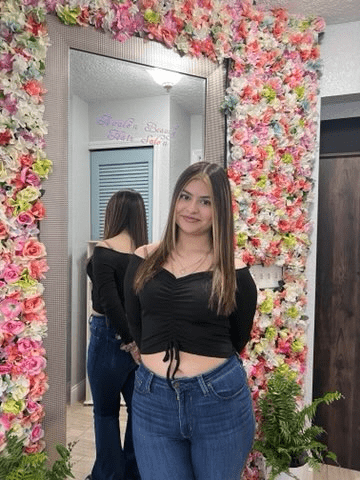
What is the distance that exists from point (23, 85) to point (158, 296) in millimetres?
940

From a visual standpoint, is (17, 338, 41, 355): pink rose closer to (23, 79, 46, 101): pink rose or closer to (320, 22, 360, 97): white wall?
(23, 79, 46, 101): pink rose

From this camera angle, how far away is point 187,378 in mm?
1274

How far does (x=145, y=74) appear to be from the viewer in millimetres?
1874

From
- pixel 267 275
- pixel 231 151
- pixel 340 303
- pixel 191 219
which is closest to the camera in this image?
pixel 191 219

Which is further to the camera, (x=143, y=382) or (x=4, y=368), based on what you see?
(x=4, y=368)

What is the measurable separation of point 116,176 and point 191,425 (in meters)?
1.02

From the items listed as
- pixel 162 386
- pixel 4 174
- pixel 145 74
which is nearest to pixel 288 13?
pixel 145 74

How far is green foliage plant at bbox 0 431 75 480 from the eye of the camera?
1.48 m

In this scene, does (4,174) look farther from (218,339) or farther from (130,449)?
(130,449)

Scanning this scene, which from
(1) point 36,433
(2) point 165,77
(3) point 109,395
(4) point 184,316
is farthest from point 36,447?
(2) point 165,77

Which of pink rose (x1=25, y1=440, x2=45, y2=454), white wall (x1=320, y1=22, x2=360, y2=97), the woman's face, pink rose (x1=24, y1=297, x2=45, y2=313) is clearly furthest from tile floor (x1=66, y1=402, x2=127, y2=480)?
white wall (x1=320, y1=22, x2=360, y2=97)

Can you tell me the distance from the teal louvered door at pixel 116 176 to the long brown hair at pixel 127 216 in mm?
21

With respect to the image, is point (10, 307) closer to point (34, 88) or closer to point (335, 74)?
point (34, 88)

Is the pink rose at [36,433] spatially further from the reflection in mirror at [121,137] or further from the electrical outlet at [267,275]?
the electrical outlet at [267,275]
